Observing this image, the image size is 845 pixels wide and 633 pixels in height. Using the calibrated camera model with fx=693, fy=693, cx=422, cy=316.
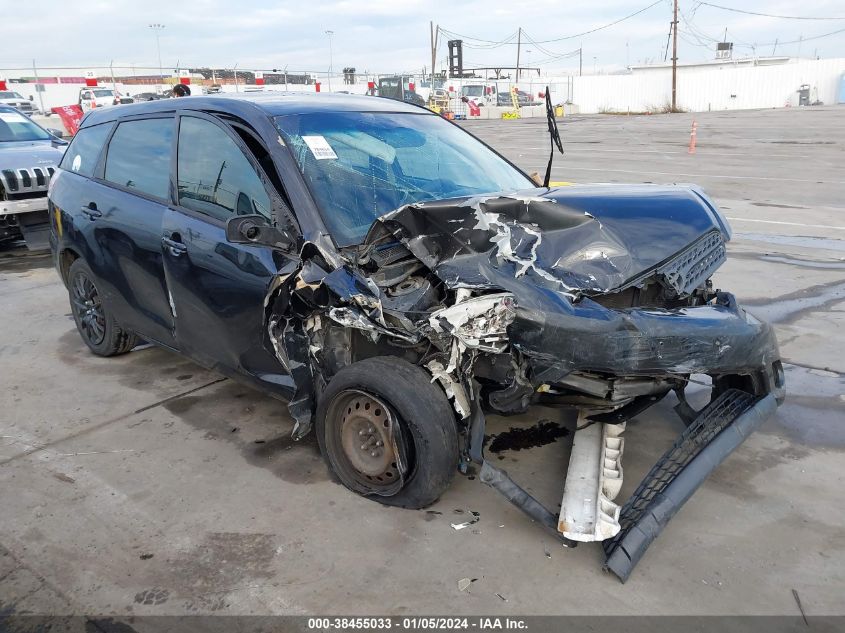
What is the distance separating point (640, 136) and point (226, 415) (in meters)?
24.4

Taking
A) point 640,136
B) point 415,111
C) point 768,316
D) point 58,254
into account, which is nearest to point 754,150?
point 640,136

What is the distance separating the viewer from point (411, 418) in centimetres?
286

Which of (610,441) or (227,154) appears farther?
(227,154)

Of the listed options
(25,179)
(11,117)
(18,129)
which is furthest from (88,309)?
(11,117)

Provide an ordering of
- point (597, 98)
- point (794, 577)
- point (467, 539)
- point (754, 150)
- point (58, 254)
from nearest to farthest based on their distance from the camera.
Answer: point (794, 577) → point (467, 539) → point (58, 254) → point (754, 150) → point (597, 98)

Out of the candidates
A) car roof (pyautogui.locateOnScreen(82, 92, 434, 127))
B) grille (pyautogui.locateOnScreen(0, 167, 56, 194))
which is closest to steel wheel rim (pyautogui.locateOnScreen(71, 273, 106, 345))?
car roof (pyautogui.locateOnScreen(82, 92, 434, 127))

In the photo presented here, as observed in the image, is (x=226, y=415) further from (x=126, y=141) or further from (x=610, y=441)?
(x=610, y=441)

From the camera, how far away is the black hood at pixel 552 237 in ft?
9.46

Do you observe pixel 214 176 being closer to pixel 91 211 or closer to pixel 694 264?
pixel 91 211

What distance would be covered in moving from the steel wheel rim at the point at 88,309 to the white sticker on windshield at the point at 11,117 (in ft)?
20.6

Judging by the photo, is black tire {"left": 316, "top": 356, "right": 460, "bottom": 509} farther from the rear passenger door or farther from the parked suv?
the rear passenger door

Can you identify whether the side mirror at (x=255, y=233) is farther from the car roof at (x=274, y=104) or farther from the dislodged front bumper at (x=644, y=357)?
the dislodged front bumper at (x=644, y=357)

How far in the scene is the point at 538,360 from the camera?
2.72 m

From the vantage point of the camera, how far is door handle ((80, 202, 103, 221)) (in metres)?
4.58
